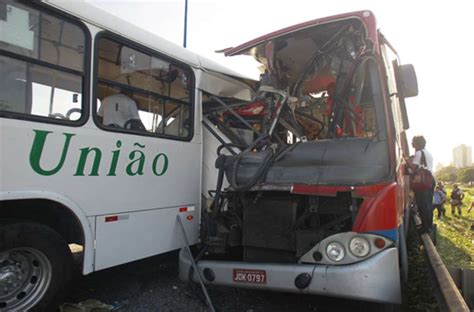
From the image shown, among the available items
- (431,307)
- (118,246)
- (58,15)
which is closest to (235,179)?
(118,246)

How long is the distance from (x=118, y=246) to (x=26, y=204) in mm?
950

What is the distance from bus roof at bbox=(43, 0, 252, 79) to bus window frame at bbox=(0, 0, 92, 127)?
0.05m

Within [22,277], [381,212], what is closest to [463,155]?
[381,212]

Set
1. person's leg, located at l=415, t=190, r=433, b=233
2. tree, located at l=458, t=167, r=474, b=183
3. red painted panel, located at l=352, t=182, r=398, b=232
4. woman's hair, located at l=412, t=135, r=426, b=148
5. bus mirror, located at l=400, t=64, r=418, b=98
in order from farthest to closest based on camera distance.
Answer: tree, located at l=458, t=167, r=474, b=183, woman's hair, located at l=412, t=135, r=426, b=148, person's leg, located at l=415, t=190, r=433, b=233, bus mirror, located at l=400, t=64, r=418, b=98, red painted panel, located at l=352, t=182, r=398, b=232

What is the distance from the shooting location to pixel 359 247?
3.22m

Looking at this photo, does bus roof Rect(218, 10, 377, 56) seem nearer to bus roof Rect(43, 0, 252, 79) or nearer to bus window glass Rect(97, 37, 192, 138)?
bus roof Rect(43, 0, 252, 79)

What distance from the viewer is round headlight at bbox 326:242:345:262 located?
327cm

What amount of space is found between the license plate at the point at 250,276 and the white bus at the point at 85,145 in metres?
1.11

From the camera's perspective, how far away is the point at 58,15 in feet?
11.0

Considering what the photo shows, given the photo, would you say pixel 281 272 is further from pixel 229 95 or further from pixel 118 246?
pixel 229 95

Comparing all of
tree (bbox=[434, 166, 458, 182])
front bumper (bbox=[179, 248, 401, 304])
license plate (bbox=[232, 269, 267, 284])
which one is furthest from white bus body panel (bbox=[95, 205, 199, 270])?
tree (bbox=[434, 166, 458, 182])

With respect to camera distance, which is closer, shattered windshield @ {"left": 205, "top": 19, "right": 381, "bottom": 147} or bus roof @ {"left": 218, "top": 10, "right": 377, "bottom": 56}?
bus roof @ {"left": 218, "top": 10, "right": 377, "bottom": 56}

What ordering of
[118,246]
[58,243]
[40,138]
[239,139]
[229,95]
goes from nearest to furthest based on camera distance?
[40,138]
[58,243]
[118,246]
[239,139]
[229,95]

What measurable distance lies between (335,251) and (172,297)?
1.94m
